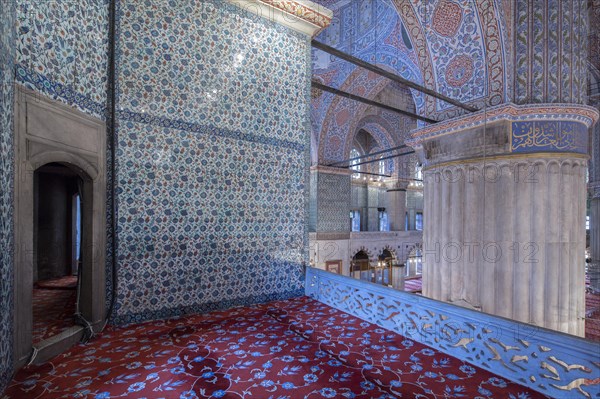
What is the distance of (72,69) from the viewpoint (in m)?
2.12

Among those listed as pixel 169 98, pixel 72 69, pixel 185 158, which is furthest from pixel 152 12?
pixel 185 158

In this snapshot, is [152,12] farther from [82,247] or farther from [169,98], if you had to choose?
[82,247]

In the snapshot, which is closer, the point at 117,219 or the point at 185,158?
the point at 117,219

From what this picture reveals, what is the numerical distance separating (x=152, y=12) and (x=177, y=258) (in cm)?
216

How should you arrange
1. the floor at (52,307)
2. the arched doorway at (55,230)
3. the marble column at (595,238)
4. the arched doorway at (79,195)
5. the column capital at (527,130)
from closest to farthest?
the arched doorway at (79,195) → the floor at (52,307) → the column capital at (527,130) → the arched doorway at (55,230) → the marble column at (595,238)

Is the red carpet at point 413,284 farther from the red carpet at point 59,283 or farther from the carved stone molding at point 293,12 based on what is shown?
the red carpet at point 59,283

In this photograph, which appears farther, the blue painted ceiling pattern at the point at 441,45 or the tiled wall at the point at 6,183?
the blue painted ceiling pattern at the point at 441,45

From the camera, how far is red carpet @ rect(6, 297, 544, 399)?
1.58 metres

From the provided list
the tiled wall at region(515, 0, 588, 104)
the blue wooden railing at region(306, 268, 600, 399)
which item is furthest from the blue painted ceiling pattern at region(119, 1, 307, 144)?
the tiled wall at region(515, 0, 588, 104)

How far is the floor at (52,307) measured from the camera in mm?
2187

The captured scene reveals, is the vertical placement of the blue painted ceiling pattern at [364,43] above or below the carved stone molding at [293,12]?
above

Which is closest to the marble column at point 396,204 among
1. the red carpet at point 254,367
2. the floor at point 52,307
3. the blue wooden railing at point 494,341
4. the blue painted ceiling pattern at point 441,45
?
the blue painted ceiling pattern at point 441,45

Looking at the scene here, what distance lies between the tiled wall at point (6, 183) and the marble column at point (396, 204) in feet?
45.2

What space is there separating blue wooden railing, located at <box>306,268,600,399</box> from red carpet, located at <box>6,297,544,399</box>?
0.08 m
